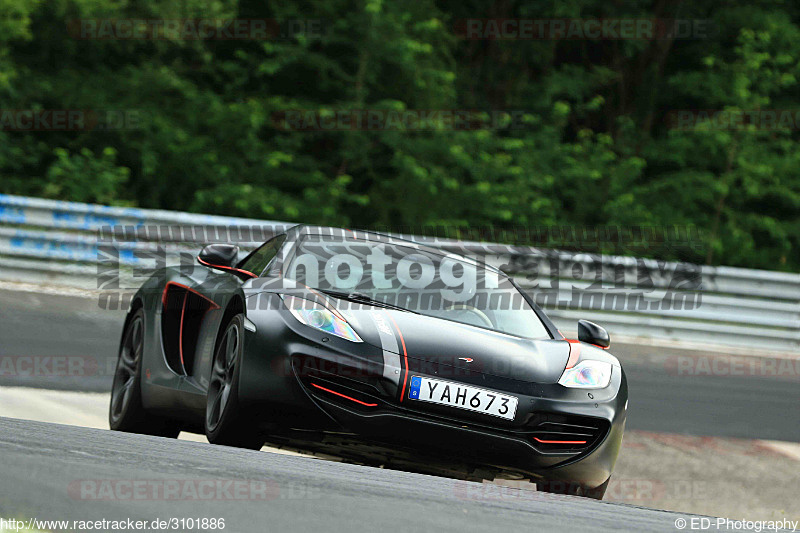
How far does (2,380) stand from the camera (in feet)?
26.7

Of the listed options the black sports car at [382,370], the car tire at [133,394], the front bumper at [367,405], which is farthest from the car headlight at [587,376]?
the car tire at [133,394]

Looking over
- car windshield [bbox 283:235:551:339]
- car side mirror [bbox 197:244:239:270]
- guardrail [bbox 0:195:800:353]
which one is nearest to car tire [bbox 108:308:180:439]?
car side mirror [bbox 197:244:239:270]

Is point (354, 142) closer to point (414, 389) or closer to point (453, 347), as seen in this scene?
point (453, 347)

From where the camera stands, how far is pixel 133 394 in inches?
251

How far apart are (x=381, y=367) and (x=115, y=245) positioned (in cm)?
768

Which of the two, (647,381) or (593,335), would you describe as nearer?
(593,335)

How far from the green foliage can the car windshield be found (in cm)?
1282

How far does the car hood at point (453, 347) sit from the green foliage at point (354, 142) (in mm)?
13791

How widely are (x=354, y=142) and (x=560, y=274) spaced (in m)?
8.65

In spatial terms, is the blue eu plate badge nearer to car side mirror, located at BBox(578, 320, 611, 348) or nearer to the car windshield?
the car windshield

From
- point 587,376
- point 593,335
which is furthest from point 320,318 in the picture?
point 593,335

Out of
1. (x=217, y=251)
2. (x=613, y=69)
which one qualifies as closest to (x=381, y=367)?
(x=217, y=251)

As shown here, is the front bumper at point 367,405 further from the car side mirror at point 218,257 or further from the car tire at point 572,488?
the car side mirror at point 218,257

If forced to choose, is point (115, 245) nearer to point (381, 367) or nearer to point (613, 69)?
point (381, 367)
